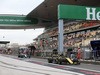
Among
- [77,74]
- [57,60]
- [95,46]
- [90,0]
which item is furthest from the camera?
[90,0]

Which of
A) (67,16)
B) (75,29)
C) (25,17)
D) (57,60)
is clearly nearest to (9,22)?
(25,17)

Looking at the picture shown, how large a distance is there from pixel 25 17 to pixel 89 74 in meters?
43.5

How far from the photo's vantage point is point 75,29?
120ft

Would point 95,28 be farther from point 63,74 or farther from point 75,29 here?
point 63,74

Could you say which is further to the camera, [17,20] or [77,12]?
[17,20]

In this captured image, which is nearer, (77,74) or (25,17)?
(77,74)

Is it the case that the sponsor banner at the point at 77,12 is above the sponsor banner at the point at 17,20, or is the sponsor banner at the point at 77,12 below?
below

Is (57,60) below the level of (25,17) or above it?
below

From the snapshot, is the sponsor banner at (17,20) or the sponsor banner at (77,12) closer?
the sponsor banner at (77,12)

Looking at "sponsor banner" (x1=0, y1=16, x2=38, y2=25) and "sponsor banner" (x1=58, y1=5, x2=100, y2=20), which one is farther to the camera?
"sponsor banner" (x1=0, y1=16, x2=38, y2=25)

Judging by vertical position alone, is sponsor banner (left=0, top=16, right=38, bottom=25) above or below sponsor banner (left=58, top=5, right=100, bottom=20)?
above

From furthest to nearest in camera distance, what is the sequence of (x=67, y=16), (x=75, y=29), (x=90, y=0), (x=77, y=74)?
(x=75, y=29) → (x=90, y=0) → (x=67, y=16) → (x=77, y=74)

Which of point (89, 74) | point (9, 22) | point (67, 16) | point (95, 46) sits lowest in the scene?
point (89, 74)

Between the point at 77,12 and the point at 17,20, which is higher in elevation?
the point at 17,20
